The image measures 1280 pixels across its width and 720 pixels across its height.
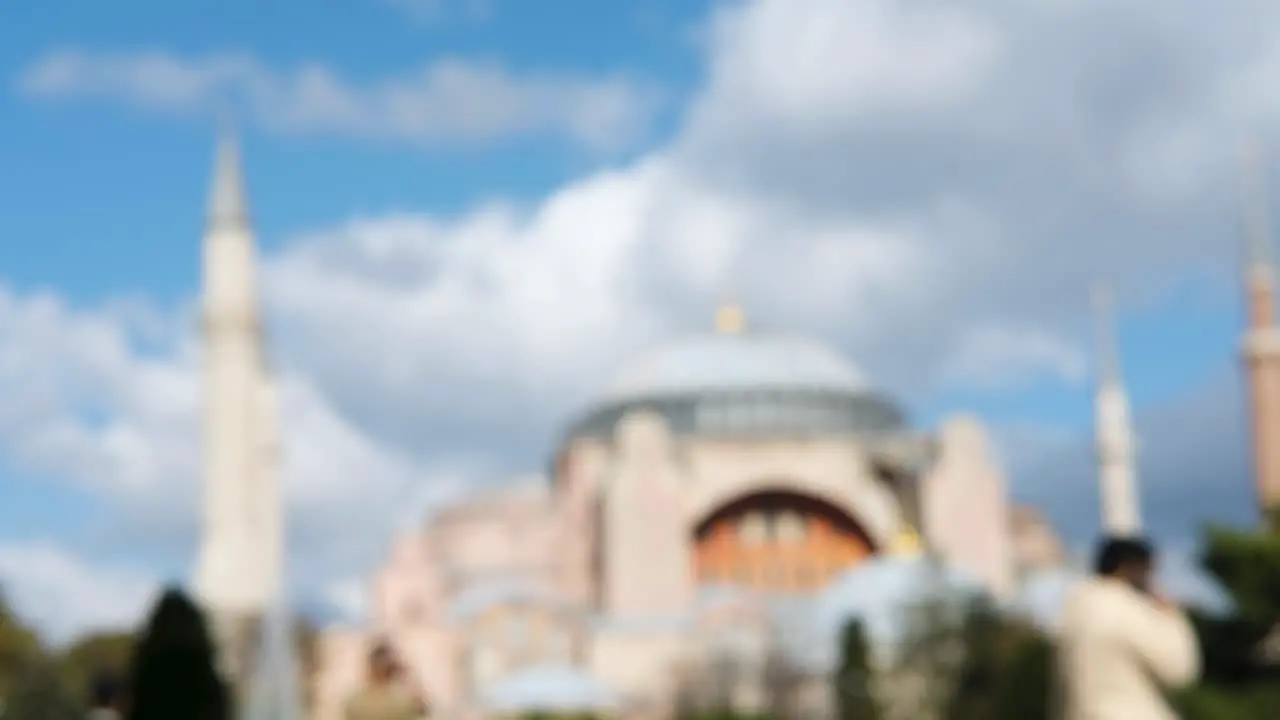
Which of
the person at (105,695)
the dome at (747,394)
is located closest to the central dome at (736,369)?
the dome at (747,394)

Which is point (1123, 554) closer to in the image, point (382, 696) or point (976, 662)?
point (382, 696)

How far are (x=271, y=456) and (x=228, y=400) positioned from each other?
Answer: 1891 millimetres

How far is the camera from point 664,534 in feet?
117

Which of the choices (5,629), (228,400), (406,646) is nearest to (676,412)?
(406,646)

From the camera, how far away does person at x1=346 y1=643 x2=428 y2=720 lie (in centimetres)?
634

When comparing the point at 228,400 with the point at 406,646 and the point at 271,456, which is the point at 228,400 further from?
the point at 406,646

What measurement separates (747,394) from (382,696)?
33.4 m

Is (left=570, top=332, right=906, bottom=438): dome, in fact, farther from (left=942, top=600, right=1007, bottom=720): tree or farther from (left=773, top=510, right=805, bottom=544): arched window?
(left=942, top=600, right=1007, bottom=720): tree

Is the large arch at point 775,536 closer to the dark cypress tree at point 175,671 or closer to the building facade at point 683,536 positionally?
the building facade at point 683,536

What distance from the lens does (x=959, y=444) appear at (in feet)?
122

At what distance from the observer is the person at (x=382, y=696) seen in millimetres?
6340

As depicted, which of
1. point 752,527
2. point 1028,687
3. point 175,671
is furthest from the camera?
point 752,527

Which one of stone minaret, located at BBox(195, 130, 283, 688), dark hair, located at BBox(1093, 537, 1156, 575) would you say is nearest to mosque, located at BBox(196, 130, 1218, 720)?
stone minaret, located at BBox(195, 130, 283, 688)

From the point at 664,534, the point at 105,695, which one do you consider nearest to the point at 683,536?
the point at 664,534
